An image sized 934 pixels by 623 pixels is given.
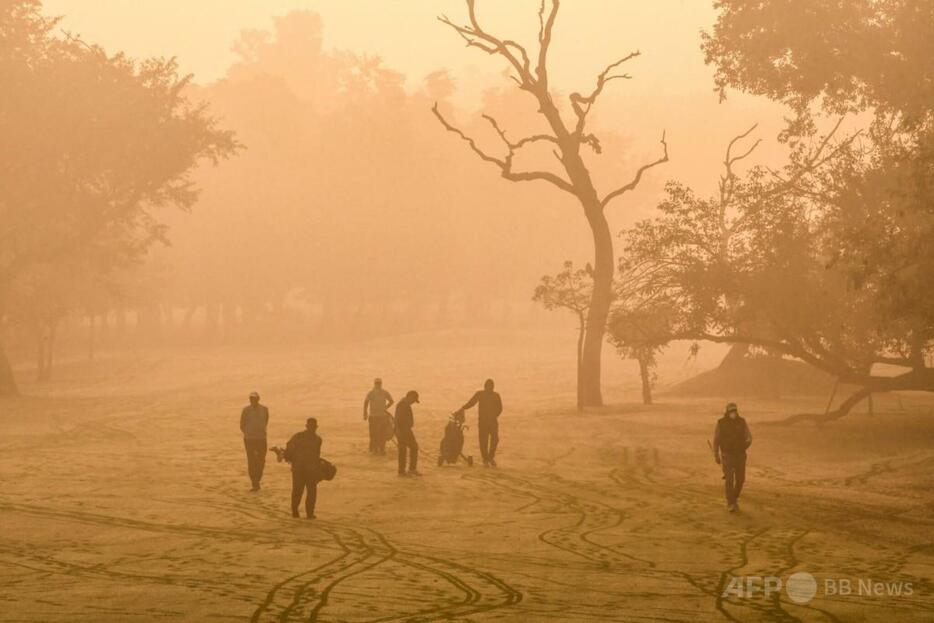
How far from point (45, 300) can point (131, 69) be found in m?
13.5

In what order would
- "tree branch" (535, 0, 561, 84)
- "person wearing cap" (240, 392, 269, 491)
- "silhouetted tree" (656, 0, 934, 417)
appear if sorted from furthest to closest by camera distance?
"tree branch" (535, 0, 561, 84)
"silhouetted tree" (656, 0, 934, 417)
"person wearing cap" (240, 392, 269, 491)

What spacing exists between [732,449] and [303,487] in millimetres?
6614

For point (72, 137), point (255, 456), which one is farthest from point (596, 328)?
point (255, 456)

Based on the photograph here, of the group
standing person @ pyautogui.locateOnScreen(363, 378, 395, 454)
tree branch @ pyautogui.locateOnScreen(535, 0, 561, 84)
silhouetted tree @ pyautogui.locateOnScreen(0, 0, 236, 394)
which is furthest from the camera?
silhouetted tree @ pyautogui.locateOnScreen(0, 0, 236, 394)

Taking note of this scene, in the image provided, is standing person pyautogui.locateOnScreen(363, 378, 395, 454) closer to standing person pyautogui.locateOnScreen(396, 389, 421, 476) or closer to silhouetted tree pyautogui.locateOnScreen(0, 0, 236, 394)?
standing person pyautogui.locateOnScreen(396, 389, 421, 476)

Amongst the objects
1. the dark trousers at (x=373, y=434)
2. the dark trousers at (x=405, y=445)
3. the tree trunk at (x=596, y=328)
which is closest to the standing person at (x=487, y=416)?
the dark trousers at (x=405, y=445)

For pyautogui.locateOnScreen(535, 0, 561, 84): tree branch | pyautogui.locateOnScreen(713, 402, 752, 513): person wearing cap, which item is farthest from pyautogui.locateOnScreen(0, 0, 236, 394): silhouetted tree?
pyautogui.locateOnScreen(713, 402, 752, 513): person wearing cap

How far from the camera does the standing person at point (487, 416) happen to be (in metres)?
26.4

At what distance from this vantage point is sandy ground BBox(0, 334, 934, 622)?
44.1 feet

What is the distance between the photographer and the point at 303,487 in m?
19.7

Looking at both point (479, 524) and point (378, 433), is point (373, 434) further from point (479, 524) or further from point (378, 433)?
point (479, 524)

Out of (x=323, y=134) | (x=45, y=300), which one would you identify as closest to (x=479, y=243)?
(x=323, y=134)

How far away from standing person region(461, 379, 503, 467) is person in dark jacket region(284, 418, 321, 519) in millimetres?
6416

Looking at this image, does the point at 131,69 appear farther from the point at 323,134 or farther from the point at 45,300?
the point at 323,134
